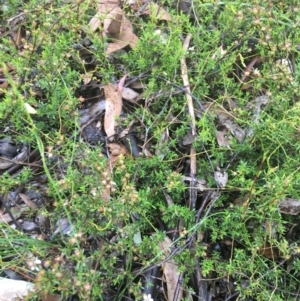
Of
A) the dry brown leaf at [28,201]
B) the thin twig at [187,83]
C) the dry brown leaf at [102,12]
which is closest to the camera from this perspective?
the dry brown leaf at [28,201]

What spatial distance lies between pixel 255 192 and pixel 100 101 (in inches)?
35.1

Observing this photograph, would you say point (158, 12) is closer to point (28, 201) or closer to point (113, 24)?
point (113, 24)

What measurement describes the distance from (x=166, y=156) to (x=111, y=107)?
1.28 ft

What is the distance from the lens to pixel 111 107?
7.34 feet

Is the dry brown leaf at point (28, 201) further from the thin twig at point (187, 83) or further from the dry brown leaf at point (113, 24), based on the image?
the dry brown leaf at point (113, 24)

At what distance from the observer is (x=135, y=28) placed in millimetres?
2492

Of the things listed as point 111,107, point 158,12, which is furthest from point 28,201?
point 158,12

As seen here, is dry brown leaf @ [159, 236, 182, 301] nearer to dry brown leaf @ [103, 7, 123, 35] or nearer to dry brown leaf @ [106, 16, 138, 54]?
dry brown leaf @ [106, 16, 138, 54]

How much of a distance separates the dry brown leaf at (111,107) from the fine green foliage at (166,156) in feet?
0.17

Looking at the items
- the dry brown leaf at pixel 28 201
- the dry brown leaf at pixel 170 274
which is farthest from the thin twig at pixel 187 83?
the dry brown leaf at pixel 28 201

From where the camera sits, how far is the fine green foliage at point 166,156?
1786 millimetres

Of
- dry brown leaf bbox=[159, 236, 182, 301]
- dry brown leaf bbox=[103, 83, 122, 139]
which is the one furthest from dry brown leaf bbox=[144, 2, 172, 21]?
dry brown leaf bbox=[159, 236, 182, 301]

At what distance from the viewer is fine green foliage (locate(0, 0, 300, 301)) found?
1.79 m

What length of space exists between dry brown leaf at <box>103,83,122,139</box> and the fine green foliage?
5cm
